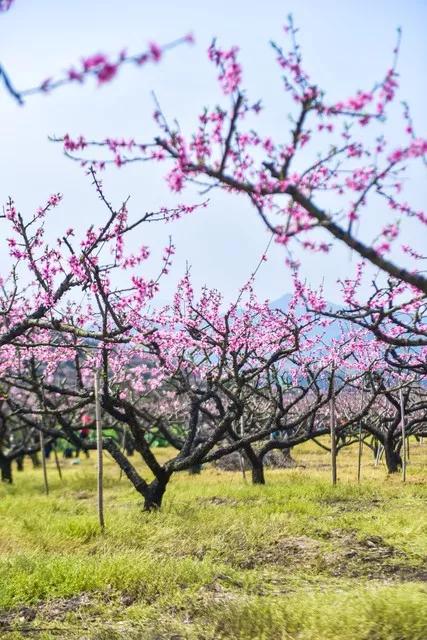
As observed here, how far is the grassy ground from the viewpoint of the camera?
5.21m

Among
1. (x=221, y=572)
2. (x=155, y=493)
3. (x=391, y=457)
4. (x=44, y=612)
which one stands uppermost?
(x=391, y=457)

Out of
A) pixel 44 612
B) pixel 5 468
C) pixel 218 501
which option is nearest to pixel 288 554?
pixel 44 612

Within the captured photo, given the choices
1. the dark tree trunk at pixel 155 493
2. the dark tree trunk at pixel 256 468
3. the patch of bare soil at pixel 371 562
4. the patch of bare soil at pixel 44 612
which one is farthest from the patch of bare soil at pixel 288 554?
the dark tree trunk at pixel 256 468

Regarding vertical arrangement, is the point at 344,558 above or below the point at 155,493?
below

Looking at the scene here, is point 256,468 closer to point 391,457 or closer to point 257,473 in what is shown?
point 257,473

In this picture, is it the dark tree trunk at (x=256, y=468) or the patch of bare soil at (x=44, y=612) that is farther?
the dark tree trunk at (x=256, y=468)

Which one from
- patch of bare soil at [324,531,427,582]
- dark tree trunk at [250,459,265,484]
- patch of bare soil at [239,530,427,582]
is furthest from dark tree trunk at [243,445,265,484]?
patch of bare soil at [324,531,427,582]

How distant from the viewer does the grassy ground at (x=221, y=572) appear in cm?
521

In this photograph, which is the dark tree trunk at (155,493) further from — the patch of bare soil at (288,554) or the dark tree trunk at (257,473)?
the dark tree trunk at (257,473)

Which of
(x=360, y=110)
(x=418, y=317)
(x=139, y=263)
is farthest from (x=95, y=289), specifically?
(x=360, y=110)

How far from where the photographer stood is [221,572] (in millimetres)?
7270

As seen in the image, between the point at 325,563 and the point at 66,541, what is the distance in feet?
12.6

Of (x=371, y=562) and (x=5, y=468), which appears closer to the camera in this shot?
A: (x=371, y=562)

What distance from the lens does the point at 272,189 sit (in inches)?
165
